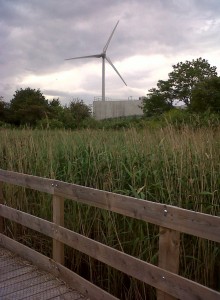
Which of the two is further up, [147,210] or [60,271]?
[147,210]

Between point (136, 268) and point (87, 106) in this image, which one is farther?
point (87, 106)

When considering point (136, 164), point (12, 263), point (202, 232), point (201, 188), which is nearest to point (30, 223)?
point (12, 263)

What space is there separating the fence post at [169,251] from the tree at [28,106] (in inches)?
1175

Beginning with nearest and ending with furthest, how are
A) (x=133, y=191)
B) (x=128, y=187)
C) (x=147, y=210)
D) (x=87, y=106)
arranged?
(x=147, y=210) → (x=133, y=191) → (x=128, y=187) → (x=87, y=106)

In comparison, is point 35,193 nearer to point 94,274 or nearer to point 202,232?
point 94,274

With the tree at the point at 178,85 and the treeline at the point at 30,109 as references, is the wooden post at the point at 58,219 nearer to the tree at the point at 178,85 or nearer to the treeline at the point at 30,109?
the treeline at the point at 30,109

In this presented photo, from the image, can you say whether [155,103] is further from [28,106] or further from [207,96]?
[207,96]

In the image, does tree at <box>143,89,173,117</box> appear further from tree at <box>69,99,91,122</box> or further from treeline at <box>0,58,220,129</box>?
tree at <box>69,99,91,122</box>

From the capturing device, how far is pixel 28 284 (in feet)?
12.2

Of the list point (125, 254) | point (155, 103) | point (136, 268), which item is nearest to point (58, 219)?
point (125, 254)

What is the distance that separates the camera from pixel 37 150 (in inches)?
233

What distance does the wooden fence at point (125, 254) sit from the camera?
8.10ft

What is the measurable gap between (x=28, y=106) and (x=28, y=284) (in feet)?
111

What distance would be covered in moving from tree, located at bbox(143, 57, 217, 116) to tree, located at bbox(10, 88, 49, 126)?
11.4 metres
